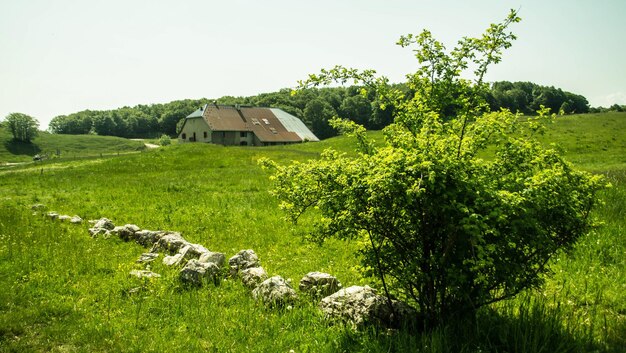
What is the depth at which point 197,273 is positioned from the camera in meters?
9.70

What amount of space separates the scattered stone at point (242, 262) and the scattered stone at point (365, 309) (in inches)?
134

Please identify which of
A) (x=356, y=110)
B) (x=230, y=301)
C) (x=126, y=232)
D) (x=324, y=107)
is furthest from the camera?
(x=356, y=110)

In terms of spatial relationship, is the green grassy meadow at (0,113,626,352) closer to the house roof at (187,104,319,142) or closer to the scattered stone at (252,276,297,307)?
the scattered stone at (252,276,297,307)

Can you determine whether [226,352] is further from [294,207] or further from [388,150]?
[388,150]

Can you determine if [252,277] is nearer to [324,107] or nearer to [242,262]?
[242,262]

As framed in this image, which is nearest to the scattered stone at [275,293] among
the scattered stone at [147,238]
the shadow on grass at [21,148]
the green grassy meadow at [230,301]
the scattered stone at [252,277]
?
the green grassy meadow at [230,301]

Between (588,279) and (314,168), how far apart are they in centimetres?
709

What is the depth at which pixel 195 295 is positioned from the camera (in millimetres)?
8961

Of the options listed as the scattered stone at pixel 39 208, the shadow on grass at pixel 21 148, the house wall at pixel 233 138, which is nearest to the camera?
the scattered stone at pixel 39 208

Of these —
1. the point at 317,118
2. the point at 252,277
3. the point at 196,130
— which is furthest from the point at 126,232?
the point at 317,118

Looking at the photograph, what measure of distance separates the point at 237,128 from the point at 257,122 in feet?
21.3

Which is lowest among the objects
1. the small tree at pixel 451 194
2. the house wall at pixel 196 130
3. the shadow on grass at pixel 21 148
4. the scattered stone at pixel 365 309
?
the shadow on grass at pixel 21 148

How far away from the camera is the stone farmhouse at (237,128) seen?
86.4 metres

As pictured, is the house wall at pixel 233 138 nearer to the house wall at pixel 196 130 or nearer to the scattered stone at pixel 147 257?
the house wall at pixel 196 130
